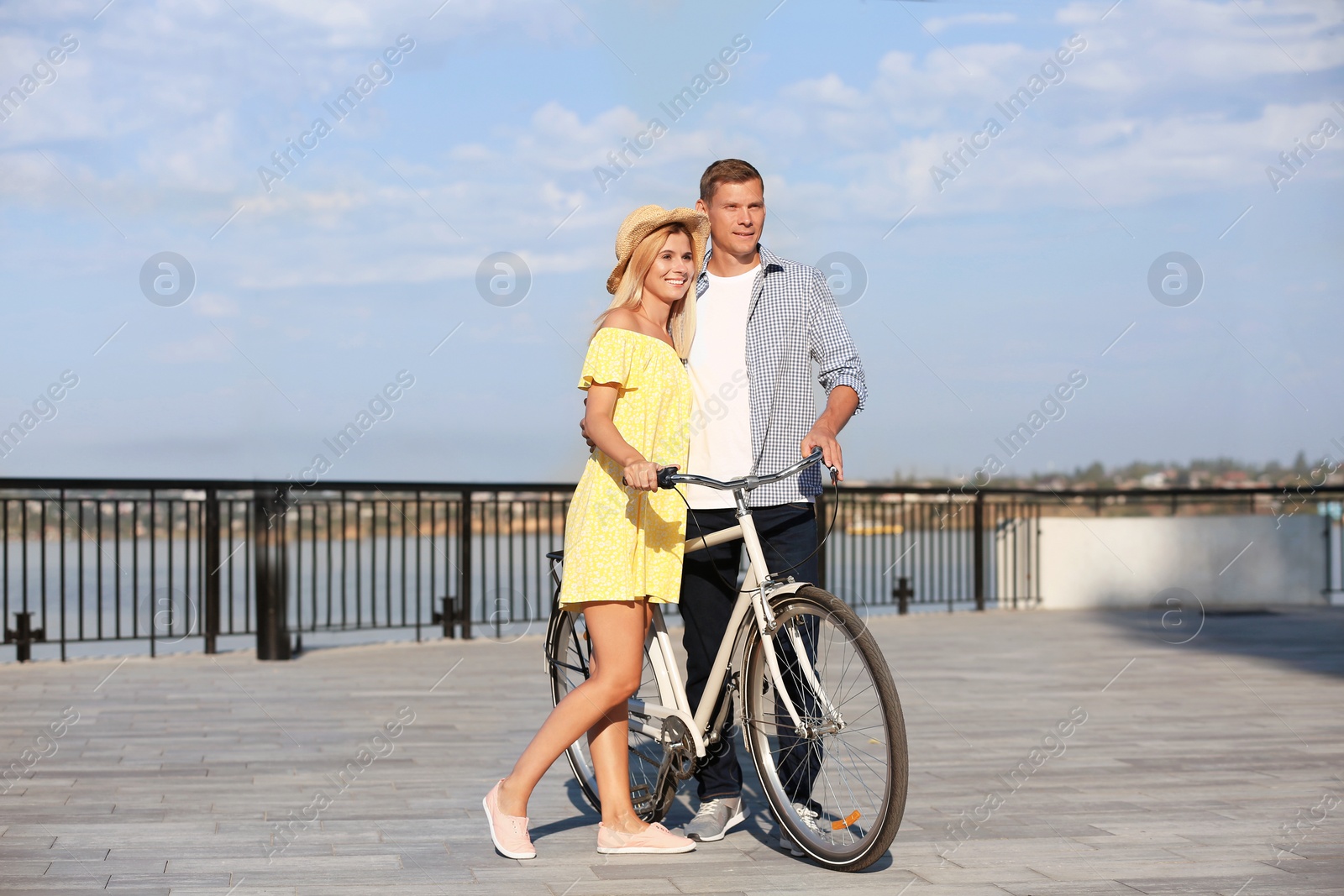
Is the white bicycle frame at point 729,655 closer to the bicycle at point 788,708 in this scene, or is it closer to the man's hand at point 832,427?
the bicycle at point 788,708

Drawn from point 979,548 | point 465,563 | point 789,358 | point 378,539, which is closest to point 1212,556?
point 979,548

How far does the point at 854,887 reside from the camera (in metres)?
2.98

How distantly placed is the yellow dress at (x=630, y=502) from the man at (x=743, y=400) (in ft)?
0.73

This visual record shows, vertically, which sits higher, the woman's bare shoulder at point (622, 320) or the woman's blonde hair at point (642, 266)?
the woman's blonde hair at point (642, 266)

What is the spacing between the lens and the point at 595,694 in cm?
329

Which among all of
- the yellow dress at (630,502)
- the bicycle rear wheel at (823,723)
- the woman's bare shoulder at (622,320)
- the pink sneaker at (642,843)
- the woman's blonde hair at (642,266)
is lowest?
the pink sneaker at (642,843)

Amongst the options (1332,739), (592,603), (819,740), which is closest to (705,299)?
(592,603)

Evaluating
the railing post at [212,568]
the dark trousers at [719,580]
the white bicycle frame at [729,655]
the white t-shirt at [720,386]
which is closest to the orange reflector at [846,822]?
the white bicycle frame at [729,655]

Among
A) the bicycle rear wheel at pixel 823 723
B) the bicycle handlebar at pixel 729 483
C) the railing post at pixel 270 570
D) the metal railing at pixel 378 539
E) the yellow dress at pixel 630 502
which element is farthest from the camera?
the metal railing at pixel 378 539

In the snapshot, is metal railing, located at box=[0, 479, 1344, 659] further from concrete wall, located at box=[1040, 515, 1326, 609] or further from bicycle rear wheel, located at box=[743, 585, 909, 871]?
bicycle rear wheel, located at box=[743, 585, 909, 871]

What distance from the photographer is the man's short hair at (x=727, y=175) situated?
3559 mm

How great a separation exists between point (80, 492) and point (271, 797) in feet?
16.3

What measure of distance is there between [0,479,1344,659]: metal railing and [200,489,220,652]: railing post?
1 centimetres

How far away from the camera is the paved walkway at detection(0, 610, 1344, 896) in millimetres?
3090
